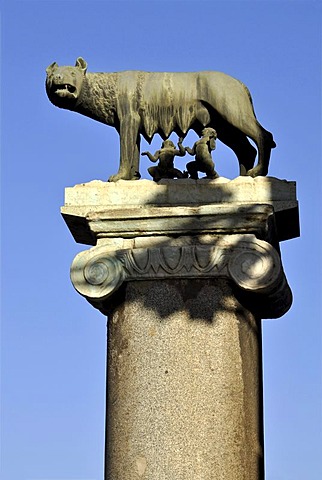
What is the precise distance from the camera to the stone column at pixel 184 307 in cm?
856

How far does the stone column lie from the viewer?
8562 mm

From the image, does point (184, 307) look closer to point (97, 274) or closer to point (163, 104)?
point (97, 274)

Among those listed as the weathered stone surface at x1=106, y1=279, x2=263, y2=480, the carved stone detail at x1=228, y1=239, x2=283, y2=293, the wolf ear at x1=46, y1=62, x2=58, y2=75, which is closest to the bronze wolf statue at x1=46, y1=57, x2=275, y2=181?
the wolf ear at x1=46, y1=62, x2=58, y2=75

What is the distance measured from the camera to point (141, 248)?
9195mm

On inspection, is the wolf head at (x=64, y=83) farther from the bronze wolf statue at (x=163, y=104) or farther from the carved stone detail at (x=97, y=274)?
the carved stone detail at (x=97, y=274)

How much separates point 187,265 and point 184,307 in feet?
1.16

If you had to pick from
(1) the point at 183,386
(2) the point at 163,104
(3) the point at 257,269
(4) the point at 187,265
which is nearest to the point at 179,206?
(4) the point at 187,265

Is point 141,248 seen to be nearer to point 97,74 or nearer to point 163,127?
point 163,127

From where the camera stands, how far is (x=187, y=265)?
Answer: 29.7 ft

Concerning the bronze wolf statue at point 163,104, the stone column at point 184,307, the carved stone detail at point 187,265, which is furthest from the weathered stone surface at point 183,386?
the bronze wolf statue at point 163,104

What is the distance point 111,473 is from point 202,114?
10.8ft

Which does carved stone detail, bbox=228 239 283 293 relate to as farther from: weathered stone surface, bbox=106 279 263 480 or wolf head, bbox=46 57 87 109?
wolf head, bbox=46 57 87 109

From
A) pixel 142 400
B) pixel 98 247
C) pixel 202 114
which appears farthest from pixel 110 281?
pixel 202 114

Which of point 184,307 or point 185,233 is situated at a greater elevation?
point 185,233
